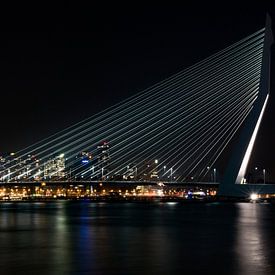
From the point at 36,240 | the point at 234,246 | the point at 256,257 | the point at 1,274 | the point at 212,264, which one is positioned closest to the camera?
the point at 1,274

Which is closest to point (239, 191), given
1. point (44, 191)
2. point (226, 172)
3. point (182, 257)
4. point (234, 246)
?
point (226, 172)

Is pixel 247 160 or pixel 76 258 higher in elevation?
pixel 247 160

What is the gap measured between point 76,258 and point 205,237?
609cm

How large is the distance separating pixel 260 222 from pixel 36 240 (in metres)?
10.1

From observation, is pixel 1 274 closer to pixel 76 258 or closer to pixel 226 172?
pixel 76 258

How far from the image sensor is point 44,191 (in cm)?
10819

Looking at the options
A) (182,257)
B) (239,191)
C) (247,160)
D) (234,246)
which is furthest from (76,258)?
(239,191)

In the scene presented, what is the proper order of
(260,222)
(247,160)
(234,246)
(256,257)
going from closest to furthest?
(256,257) → (234,246) → (260,222) → (247,160)

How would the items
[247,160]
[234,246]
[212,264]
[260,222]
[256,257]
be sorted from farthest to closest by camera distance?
[247,160], [260,222], [234,246], [256,257], [212,264]

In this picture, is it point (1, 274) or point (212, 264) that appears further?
point (212, 264)

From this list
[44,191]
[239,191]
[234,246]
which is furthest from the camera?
[44,191]

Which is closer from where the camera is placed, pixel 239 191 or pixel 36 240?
pixel 36 240

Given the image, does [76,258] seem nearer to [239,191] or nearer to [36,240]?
[36,240]

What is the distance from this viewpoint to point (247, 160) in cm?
3697
